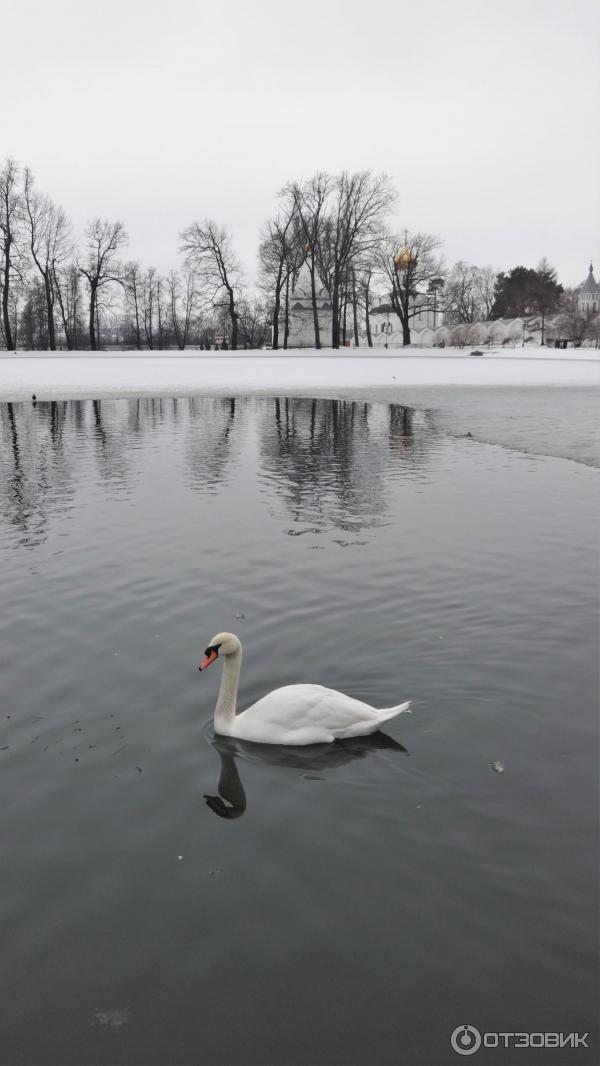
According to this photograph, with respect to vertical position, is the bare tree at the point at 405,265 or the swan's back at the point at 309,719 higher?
the bare tree at the point at 405,265

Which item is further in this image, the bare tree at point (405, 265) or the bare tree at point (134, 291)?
the bare tree at point (134, 291)

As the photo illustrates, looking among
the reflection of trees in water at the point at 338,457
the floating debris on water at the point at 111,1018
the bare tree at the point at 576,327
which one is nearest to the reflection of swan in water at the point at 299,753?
the floating debris on water at the point at 111,1018

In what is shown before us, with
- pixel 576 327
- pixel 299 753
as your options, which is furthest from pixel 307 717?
pixel 576 327

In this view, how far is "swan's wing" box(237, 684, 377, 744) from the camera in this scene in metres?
5.23

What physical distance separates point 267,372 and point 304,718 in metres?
44.6

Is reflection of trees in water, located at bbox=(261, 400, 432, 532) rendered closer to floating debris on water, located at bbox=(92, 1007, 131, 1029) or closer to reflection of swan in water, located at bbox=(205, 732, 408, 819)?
reflection of swan in water, located at bbox=(205, 732, 408, 819)

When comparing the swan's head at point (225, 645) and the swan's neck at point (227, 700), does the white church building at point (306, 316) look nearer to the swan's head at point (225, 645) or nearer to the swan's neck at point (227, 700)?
the swan's head at point (225, 645)

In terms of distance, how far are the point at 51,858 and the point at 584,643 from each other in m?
4.52

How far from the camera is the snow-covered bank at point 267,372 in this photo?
127ft

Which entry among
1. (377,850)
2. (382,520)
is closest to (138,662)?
(377,850)

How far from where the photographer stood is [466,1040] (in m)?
3.18

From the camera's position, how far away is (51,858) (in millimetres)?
4219

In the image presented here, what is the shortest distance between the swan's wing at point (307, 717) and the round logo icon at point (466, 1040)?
216 centimetres

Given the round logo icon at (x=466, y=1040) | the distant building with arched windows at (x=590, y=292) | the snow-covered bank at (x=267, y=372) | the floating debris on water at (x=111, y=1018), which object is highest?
the distant building with arched windows at (x=590, y=292)
